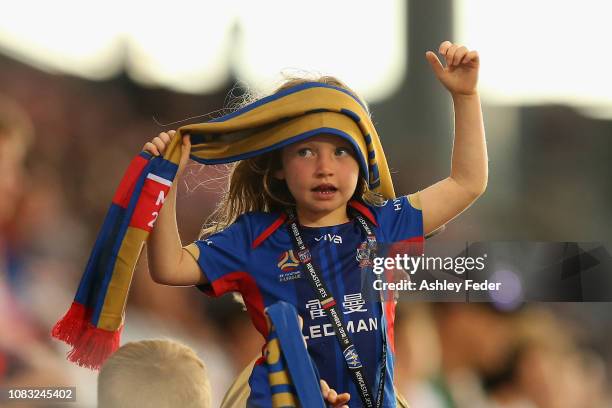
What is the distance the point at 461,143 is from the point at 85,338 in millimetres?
987

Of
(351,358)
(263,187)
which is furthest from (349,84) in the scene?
(351,358)

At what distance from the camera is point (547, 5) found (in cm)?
299

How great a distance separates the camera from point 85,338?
82.7 inches

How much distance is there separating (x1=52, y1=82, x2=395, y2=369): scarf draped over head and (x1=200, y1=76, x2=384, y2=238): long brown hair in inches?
2.7

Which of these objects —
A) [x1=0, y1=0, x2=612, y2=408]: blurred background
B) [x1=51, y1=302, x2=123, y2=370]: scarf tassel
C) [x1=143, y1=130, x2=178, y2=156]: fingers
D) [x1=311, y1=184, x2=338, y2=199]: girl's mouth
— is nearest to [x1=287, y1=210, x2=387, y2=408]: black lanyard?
[x1=311, y1=184, x2=338, y2=199]: girl's mouth

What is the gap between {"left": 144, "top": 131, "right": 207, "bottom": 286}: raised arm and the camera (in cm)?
204

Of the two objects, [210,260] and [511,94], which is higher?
[511,94]

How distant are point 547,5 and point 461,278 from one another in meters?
0.98

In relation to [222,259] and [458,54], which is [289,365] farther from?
[458,54]

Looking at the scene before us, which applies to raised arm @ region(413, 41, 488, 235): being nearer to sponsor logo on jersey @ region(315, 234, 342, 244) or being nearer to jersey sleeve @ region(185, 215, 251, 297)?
sponsor logo on jersey @ region(315, 234, 342, 244)

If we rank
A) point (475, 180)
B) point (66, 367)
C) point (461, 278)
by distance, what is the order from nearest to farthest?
point (475, 180) → point (461, 278) → point (66, 367)

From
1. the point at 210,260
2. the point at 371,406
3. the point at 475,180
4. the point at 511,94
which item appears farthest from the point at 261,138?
the point at 511,94

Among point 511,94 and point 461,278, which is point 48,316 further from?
point 511,94

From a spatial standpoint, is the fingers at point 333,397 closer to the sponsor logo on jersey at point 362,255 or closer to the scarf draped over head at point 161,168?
the sponsor logo on jersey at point 362,255
